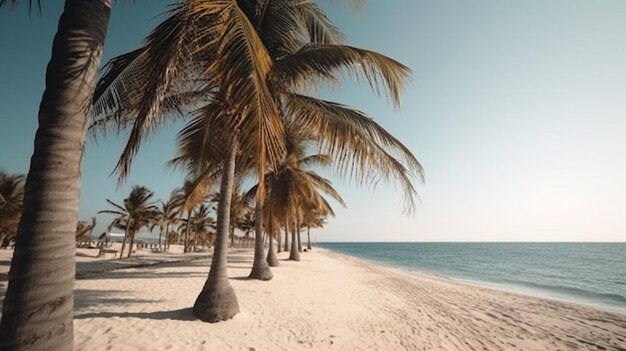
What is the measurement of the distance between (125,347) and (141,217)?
2669 centimetres

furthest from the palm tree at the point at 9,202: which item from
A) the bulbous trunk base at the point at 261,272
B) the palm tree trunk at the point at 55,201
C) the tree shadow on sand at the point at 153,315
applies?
the palm tree trunk at the point at 55,201

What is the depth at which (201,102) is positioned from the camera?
7.27 meters

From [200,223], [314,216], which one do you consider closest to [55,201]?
[314,216]

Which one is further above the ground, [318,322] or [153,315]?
[153,315]

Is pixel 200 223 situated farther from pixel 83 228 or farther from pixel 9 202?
pixel 9 202

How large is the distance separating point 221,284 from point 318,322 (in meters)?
2.34

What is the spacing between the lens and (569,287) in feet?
74.4

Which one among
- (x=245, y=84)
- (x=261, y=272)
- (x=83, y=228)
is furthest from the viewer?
(x=83, y=228)

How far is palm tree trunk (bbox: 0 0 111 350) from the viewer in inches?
86.1

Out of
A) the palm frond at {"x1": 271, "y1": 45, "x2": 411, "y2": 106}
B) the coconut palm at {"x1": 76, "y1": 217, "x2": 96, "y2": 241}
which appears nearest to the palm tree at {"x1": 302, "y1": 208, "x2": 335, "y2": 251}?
the palm frond at {"x1": 271, "y1": 45, "x2": 411, "y2": 106}

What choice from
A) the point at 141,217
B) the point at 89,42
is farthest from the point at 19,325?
the point at 141,217

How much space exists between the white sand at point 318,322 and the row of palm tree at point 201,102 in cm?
89

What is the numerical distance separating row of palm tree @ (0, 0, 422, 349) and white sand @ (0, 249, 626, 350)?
890mm

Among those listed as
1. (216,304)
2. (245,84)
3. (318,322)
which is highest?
(245,84)
